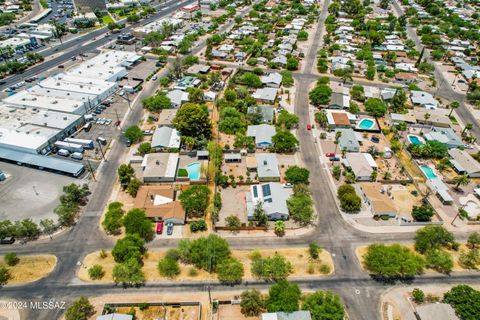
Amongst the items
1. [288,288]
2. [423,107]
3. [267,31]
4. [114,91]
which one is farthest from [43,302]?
[267,31]

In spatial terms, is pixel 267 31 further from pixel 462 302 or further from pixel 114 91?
pixel 462 302

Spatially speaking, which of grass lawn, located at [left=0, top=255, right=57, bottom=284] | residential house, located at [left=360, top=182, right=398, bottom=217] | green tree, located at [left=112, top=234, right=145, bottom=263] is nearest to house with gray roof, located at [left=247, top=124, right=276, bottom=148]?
residential house, located at [left=360, top=182, right=398, bottom=217]

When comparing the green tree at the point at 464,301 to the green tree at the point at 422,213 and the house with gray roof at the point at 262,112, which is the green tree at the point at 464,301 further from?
the house with gray roof at the point at 262,112

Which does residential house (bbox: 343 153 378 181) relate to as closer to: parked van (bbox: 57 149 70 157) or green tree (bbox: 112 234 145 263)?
green tree (bbox: 112 234 145 263)

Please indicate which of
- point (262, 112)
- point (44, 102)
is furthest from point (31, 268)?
point (262, 112)

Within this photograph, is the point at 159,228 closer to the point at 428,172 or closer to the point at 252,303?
the point at 252,303

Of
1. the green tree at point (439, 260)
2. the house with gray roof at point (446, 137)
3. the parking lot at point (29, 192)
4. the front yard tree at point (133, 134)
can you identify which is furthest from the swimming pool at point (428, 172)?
the parking lot at point (29, 192)
